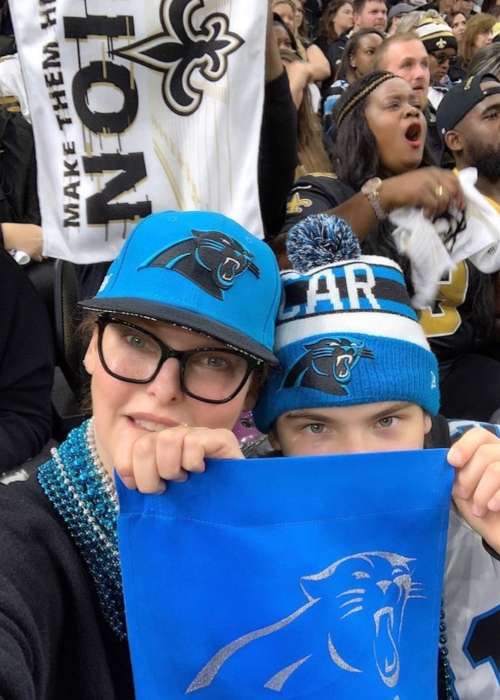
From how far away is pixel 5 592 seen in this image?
0.81 metres

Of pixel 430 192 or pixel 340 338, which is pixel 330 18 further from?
pixel 340 338

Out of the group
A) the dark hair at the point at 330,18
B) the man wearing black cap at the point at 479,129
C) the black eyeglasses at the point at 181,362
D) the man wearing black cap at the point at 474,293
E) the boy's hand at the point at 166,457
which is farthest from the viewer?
the dark hair at the point at 330,18

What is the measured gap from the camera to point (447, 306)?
2424 millimetres

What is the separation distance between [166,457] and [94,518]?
9.6 inches

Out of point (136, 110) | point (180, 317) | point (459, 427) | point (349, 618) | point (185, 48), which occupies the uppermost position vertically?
point (185, 48)

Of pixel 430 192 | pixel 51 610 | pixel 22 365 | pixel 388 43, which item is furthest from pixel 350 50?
pixel 51 610

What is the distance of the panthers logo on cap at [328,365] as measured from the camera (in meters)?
1.19

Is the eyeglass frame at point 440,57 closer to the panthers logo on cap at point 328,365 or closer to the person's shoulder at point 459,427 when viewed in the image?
the person's shoulder at point 459,427

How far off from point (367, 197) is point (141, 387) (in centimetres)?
105

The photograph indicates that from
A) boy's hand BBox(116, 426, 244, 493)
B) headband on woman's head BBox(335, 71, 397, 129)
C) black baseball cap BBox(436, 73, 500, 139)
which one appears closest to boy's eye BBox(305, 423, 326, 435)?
boy's hand BBox(116, 426, 244, 493)

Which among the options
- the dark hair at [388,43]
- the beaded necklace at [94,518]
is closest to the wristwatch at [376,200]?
the beaded necklace at [94,518]

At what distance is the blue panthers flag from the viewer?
887 millimetres

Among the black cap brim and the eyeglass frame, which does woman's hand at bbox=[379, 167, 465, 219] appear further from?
the eyeglass frame

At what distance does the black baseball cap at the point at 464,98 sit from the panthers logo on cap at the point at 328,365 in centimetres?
185
